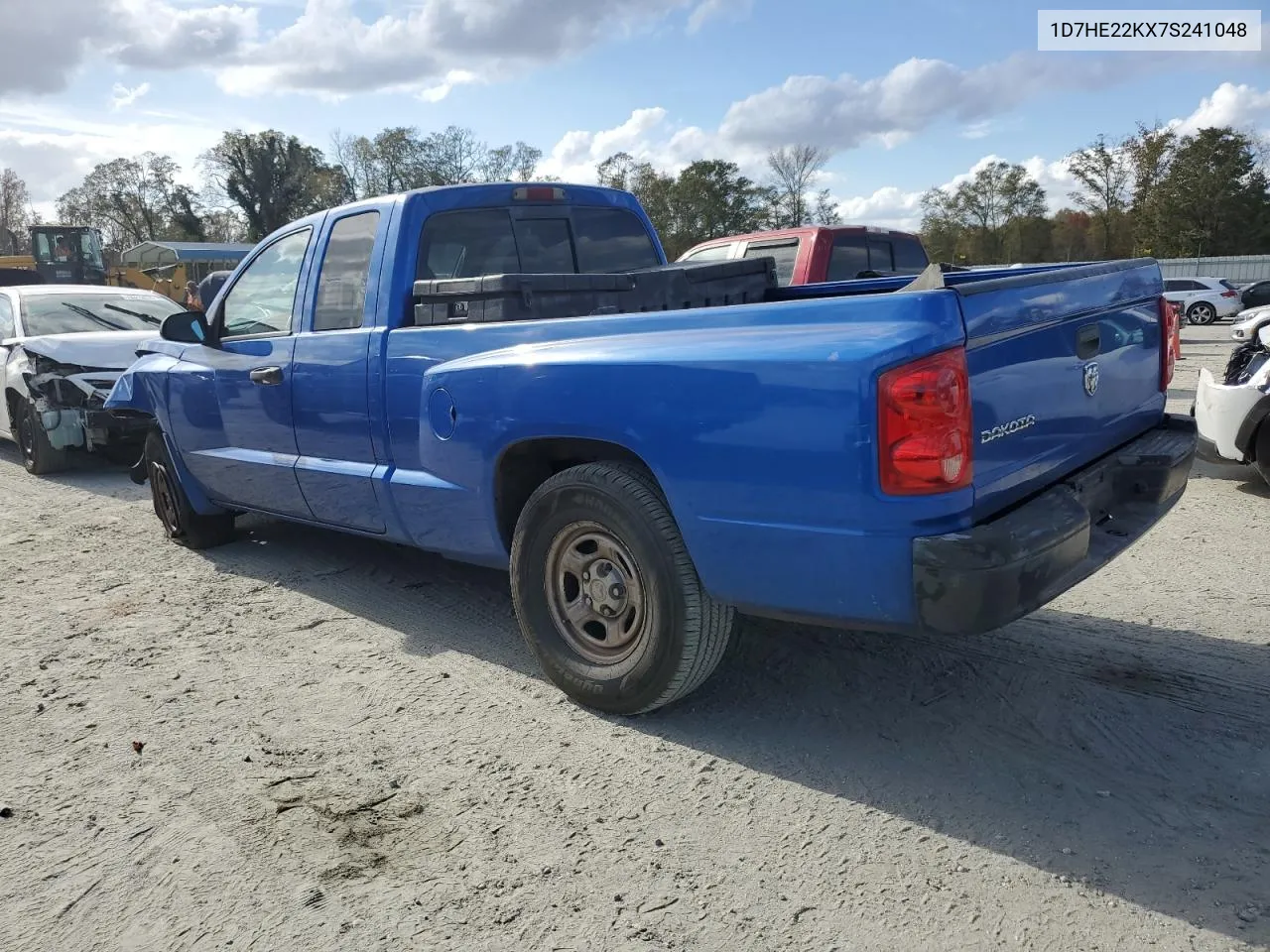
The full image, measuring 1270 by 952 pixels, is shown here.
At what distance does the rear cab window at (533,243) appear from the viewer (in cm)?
445

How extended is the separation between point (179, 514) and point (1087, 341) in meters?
5.29

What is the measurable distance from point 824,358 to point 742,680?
5.26ft

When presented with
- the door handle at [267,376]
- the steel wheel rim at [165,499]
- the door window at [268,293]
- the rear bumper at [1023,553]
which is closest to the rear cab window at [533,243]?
the door window at [268,293]

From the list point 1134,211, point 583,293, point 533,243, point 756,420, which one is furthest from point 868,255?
point 1134,211

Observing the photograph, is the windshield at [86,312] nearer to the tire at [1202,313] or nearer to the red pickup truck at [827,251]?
the red pickup truck at [827,251]

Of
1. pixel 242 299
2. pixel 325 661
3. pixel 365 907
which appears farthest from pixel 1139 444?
pixel 242 299

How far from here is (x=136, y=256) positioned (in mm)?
41406

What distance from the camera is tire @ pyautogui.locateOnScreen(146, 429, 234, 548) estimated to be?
6113mm

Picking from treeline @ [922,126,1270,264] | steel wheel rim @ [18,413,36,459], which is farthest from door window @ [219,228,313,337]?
treeline @ [922,126,1270,264]

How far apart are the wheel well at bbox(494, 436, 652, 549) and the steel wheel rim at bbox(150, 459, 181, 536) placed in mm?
3295

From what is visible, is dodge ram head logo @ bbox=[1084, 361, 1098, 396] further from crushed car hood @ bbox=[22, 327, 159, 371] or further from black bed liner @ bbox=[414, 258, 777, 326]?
crushed car hood @ bbox=[22, 327, 159, 371]

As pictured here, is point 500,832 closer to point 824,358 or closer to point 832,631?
point 824,358

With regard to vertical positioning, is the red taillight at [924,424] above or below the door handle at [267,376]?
below

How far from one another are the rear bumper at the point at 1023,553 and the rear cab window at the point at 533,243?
2.65 m
